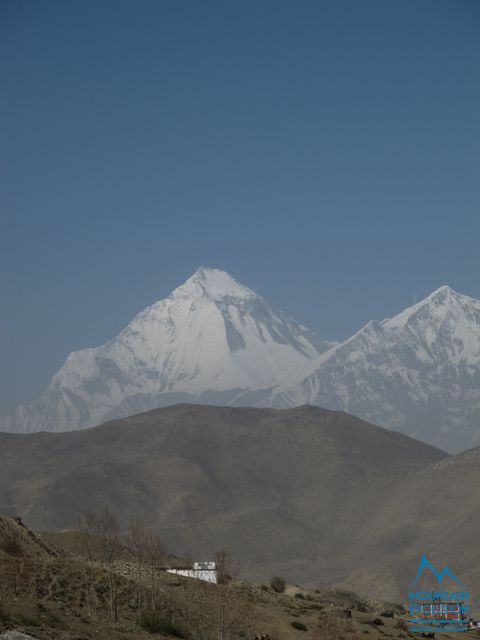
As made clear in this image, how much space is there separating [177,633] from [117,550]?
2476 cm

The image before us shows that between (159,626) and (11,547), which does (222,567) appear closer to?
(159,626)

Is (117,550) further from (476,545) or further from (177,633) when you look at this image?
(476,545)

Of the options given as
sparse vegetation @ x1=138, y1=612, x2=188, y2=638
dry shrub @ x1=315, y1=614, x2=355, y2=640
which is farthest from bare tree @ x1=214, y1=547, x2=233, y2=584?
sparse vegetation @ x1=138, y1=612, x2=188, y2=638

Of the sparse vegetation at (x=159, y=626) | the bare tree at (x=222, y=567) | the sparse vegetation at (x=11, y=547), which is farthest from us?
the sparse vegetation at (x=11, y=547)

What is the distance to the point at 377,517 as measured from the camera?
192 metres

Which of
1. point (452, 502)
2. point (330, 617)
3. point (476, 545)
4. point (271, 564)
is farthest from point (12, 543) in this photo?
point (452, 502)

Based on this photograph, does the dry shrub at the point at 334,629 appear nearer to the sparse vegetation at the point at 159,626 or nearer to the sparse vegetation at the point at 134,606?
the sparse vegetation at the point at 134,606

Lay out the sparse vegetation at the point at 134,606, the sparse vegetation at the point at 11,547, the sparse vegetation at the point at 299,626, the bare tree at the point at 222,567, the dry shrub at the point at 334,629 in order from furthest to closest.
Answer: the sparse vegetation at the point at 11,547 → the sparse vegetation at the point at 299,626 → the bare tree at the point at 222,567 → the dry shrub at the point at 334,629 → the sparse vegetation at the point at 134,606

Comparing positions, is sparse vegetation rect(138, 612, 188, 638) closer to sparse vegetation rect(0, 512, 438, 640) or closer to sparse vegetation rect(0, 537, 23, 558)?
sparse vegetation rect(0, 512, 438, 640)

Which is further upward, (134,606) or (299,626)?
(134,606)

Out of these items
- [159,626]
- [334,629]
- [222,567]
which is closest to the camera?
[159,626]

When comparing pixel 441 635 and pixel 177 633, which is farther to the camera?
pixel 441 635

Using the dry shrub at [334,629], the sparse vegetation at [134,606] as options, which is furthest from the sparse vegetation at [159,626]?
the dry shrub at [334,629]

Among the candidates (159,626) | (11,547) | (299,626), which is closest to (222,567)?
(299,626)
